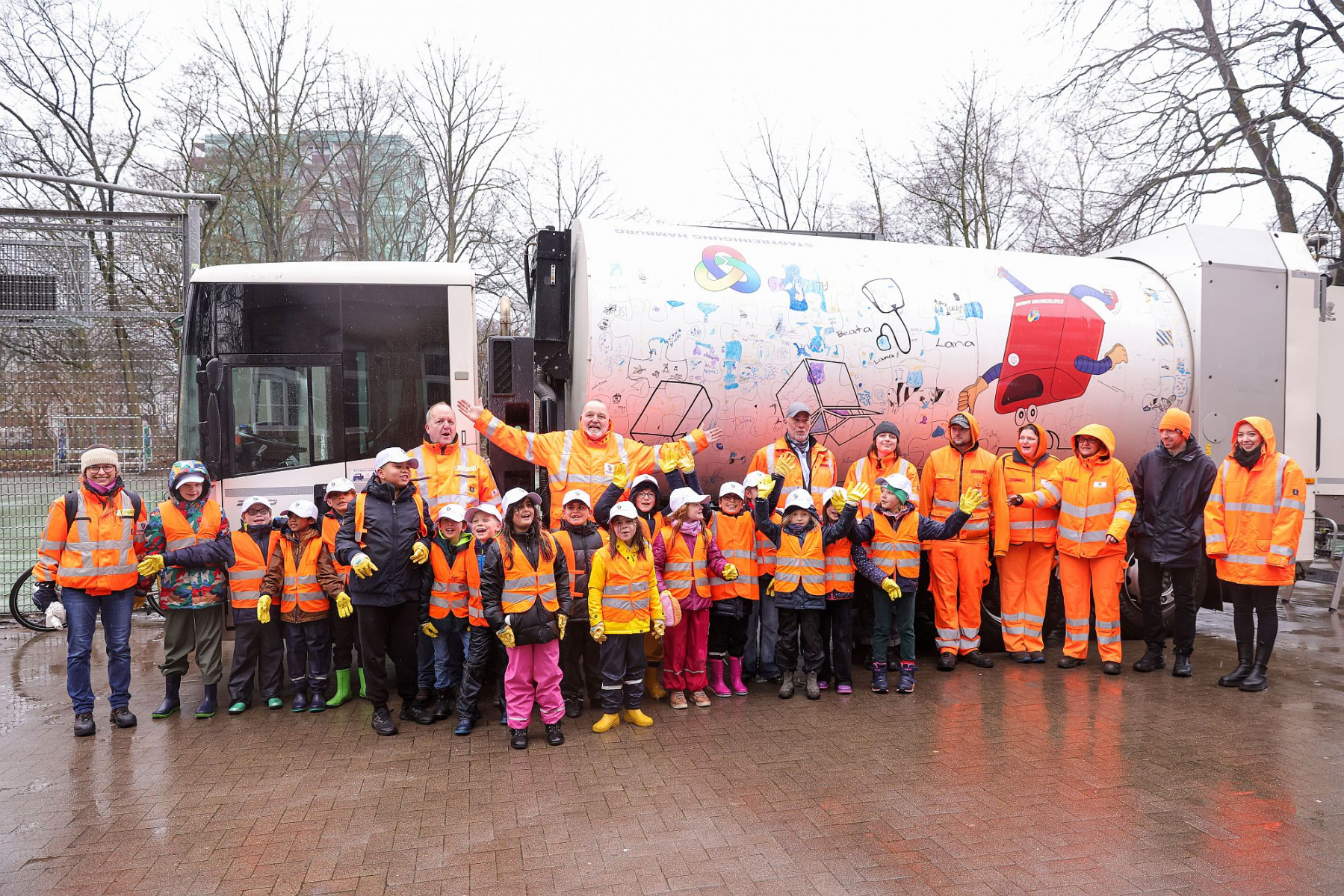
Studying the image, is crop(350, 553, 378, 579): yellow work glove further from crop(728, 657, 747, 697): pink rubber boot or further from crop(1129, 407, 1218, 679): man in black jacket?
crop(1129, 407, 1218, 679): man in black jacket

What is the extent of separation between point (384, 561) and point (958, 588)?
14.3 feet

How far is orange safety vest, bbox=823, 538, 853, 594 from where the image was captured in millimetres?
6027

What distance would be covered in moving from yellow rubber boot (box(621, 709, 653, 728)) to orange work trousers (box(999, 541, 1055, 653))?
3273mm

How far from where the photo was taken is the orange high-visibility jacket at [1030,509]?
6.84 m

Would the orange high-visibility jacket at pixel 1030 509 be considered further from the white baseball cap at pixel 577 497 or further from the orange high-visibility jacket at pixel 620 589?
the white baseball cap at pixel 577 497

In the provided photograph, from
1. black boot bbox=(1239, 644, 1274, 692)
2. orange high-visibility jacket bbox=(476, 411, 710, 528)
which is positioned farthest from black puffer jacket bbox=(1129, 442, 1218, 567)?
orange high-visibility jacket bbox=(476, 411, 710, 528)

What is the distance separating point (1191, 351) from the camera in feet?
24.7

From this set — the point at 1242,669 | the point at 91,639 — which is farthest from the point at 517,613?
the point at 1242,669

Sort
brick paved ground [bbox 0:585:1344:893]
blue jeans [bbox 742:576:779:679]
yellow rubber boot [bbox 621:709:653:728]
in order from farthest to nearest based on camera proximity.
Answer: blue jeans [bbox 742:576:779:679] < yellow rubber boot [bbox 621:709:653:728] < brick paved ground [bbox 0:585:1344:893]

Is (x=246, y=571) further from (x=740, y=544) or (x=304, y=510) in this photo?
(x=740, y=544)

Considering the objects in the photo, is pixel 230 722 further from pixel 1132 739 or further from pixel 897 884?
pixel 1132 739

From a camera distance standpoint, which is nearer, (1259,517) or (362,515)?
(362,515)

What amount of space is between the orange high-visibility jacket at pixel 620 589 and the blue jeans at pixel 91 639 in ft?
10.1

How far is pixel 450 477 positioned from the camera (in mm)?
5977
